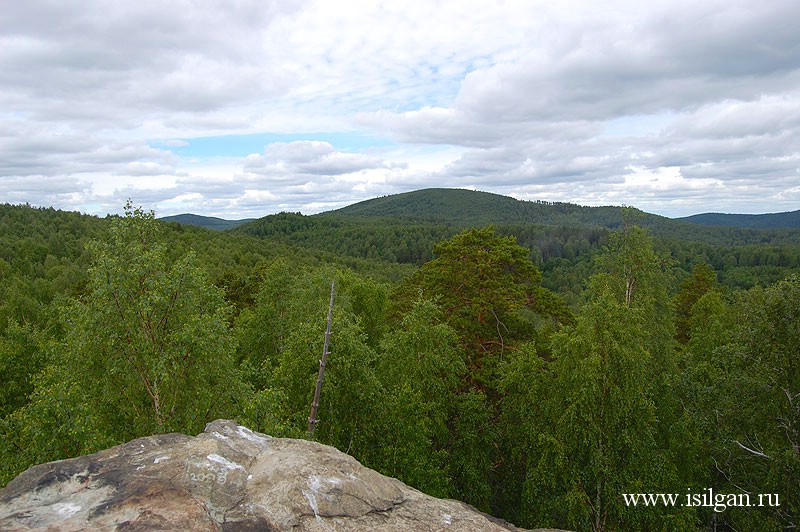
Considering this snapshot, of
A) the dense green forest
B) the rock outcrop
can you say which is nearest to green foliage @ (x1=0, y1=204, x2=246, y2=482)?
the dense green forest

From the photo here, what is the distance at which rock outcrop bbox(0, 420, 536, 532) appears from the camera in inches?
271

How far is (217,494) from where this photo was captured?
24.7 ft

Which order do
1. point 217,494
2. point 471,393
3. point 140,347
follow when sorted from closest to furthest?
point 217,494 → point 140,347 → point 471,393

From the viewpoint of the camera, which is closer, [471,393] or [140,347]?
[140,347]

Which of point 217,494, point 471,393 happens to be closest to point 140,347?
point 217,494

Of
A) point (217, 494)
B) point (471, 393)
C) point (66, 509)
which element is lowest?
point (471, 393)

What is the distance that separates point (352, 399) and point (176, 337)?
6.16m

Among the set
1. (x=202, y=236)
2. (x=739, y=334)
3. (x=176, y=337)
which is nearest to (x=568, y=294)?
(x=202, y=236)

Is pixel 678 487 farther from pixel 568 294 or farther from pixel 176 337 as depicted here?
pixel 568 294

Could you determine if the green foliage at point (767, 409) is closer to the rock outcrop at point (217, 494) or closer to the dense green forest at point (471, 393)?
the dense green forest at point (471, 393)

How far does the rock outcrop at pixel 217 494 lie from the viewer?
6.89m

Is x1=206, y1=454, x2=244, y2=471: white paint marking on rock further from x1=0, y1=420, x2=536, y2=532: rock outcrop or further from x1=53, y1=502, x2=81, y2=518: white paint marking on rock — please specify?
x1=53, y1=502, x2=81, y2=518: white paint marking on rock

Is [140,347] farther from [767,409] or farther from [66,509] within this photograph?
[767,409]

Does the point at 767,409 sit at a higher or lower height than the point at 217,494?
lower
